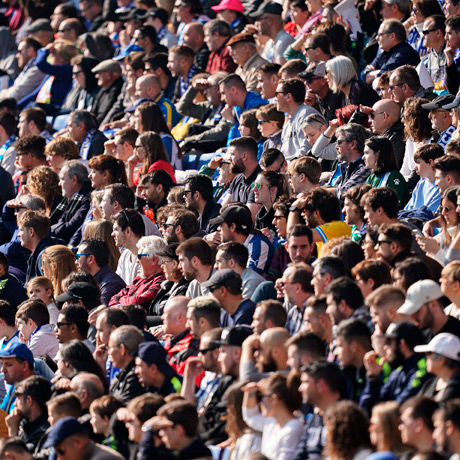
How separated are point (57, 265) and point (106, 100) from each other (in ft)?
18.5

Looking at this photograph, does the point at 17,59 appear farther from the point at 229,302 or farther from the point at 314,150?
the point at 229,302

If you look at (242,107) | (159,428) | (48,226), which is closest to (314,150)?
(242,107)

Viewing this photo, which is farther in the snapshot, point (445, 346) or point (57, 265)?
point (57, 265)

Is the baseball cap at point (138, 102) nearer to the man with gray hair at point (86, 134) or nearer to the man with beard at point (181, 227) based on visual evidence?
the man with gray hair at point (86, 134)

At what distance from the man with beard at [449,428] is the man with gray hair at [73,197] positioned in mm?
7124

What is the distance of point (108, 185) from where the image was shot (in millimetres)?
12188

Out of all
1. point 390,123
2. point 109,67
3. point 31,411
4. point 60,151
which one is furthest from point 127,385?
point 109,67

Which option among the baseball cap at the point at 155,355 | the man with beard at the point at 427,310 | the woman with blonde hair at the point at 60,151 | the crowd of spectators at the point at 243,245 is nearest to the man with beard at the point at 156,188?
the crowd of spectators at the point at 243,245

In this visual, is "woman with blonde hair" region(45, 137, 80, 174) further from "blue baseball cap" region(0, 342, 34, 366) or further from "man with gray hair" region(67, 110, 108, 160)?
"blue baseball cap" region(0, 342, 34, 366)

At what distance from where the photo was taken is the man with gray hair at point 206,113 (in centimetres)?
1391

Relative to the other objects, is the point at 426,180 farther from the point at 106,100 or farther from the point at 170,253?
the point at 106,100

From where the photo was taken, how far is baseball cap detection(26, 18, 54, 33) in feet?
64.1

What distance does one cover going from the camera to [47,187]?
1313cm

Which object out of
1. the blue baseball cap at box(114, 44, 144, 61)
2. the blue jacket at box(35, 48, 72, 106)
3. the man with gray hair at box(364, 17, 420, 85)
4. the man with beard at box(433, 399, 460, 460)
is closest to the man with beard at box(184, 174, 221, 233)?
the man with gray hair at box(364, 17, 420, 85)
